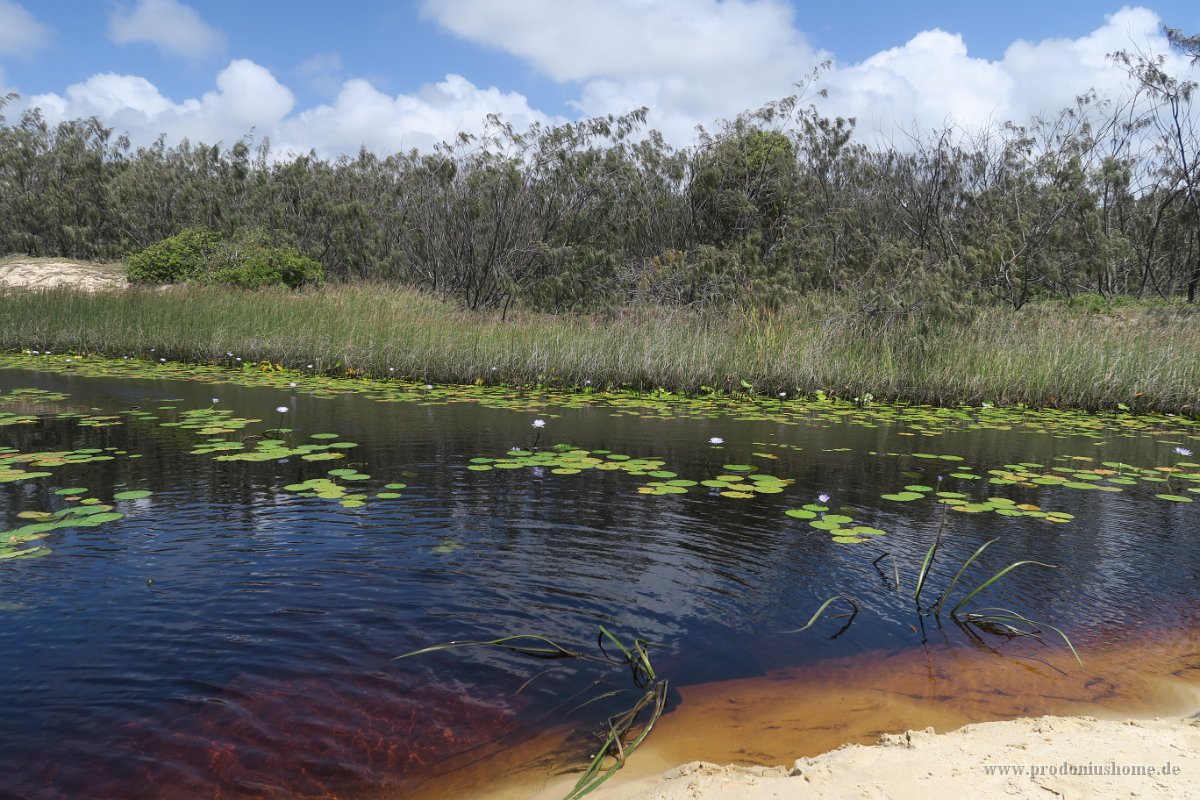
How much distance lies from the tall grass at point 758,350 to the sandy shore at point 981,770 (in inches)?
286

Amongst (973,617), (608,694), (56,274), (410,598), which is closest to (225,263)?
(56,274)

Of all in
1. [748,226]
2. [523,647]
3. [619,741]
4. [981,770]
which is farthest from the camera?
[748,226]

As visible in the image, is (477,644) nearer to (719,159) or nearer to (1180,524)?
(1180,524)

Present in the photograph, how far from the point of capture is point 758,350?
9.12 meters

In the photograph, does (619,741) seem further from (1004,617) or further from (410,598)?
(1004,617)

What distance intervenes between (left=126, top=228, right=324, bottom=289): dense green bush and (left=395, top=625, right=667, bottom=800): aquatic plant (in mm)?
14434

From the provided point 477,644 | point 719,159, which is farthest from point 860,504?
point 719,159

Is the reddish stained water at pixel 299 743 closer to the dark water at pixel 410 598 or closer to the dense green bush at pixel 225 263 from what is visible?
the dark water at pixel 410 598

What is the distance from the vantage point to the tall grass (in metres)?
8.70

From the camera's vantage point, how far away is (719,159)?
13.9 m

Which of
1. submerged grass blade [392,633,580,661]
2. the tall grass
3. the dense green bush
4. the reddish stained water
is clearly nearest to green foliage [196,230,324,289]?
the dense green bush

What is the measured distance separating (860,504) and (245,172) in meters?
23.6

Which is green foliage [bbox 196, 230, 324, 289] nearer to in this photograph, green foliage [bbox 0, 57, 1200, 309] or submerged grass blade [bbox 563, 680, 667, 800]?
green foliage [bbox 0, 57, 1200, 309]

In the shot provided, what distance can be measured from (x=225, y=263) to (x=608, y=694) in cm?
1695
